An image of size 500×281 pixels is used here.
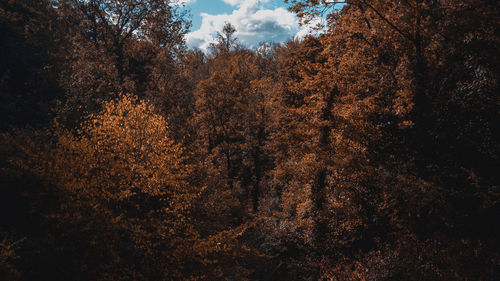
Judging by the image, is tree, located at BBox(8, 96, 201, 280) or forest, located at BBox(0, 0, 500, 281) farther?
tree, located at BBox(8, 96, 201, 280)

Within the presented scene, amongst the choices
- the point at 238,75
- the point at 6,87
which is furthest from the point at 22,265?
the point at 238,75

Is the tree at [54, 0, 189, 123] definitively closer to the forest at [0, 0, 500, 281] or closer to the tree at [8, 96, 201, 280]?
the forest at [0, 0, 500, 281]

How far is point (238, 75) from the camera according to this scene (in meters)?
27.8

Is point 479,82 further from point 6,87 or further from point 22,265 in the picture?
point 6,87

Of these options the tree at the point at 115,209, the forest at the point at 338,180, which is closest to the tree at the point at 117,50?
the forest at the point at 338,180

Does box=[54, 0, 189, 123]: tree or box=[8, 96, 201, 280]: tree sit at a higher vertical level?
box=[54, 0, 189, 123]: tree

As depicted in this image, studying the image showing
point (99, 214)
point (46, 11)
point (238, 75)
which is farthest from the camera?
point (238, 75)

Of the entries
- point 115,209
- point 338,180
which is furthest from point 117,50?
point 338,180

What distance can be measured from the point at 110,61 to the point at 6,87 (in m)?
8.49

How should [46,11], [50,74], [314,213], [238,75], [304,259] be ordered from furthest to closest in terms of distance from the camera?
[238,75] → [46,11] → [50,74] → [314,213] → [304,259]

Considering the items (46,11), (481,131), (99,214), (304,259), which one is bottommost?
(304,259)

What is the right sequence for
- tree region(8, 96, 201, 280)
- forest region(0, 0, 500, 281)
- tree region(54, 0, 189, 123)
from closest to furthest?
forest region(0, 0, 500, 281)
tree region(8, 96, 201, 280)
tree region(54, 0, 189, 123)

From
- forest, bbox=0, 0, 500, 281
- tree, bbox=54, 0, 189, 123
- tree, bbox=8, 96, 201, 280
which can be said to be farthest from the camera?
tree, bbox=54, 0, 189, 123

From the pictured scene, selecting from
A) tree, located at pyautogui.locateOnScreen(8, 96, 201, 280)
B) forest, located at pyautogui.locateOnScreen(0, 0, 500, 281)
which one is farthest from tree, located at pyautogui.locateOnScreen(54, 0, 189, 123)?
tree, located at pyautogui.locateOnScreen(8, 96, 201, 280)
